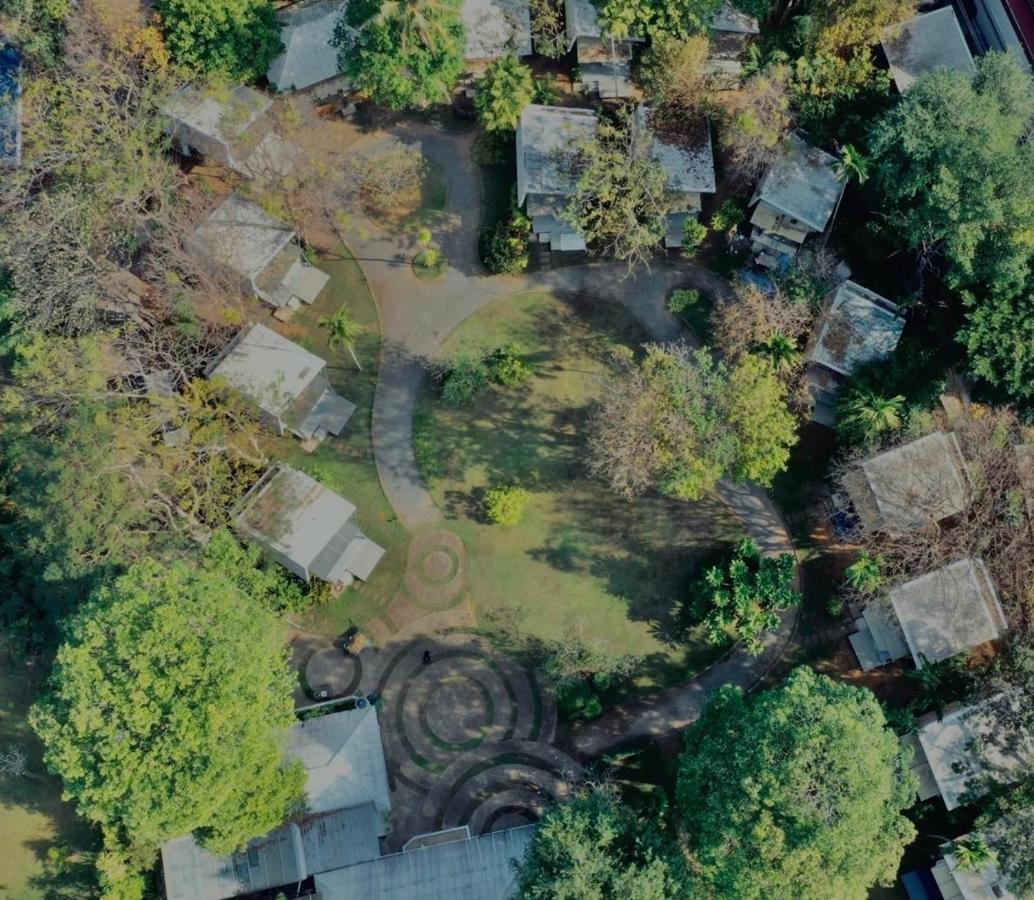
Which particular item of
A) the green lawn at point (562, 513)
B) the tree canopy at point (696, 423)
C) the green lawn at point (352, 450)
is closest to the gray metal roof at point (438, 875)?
the green lawn at point (562, 513)

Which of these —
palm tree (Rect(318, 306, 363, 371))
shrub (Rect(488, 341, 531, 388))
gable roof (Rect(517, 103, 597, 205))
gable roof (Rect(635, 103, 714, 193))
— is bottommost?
shrub (Rect(488, 341, 531, 388))

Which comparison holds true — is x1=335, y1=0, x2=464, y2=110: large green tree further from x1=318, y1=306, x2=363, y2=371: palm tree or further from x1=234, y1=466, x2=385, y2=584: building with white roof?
x1=234, y1=466, x2=385, y2=584: building with white roof

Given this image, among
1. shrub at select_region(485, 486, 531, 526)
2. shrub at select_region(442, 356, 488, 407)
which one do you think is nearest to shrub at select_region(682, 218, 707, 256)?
shrub at select_region(442, 356, 488, 407)

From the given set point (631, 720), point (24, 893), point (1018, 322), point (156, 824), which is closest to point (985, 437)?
point (1018, 322)

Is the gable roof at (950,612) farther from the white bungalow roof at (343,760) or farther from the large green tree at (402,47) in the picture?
the large green tree at (402,47)

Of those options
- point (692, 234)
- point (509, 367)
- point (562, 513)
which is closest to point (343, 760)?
point (562, 513)
